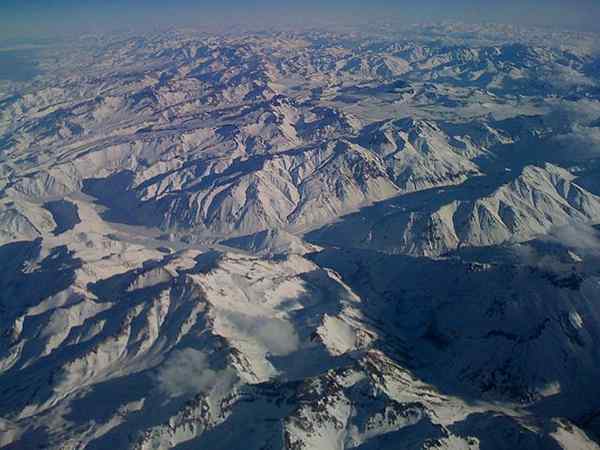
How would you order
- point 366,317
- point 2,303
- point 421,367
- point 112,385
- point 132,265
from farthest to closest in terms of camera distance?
point 132,265
point 2,303
point 366,317
point 421,367
point 112,385

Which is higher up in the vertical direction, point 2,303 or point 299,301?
point 299,301

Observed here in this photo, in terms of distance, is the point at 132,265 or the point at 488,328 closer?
the point at 488,328

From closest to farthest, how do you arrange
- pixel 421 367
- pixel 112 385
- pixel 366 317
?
pixel 112 385 < pixel 421 367 < pixel 366 317

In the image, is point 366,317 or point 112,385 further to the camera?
point 366,317

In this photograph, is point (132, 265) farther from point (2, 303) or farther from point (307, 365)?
point (307, 365)

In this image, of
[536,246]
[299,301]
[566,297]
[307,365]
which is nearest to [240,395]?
[307,365]

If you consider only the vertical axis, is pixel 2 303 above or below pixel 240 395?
below

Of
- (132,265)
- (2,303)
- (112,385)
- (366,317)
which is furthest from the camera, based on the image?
(132,265)

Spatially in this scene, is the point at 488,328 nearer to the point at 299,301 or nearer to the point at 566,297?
the point at 566,297

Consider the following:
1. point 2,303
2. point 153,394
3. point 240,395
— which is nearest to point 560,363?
point 240,395
